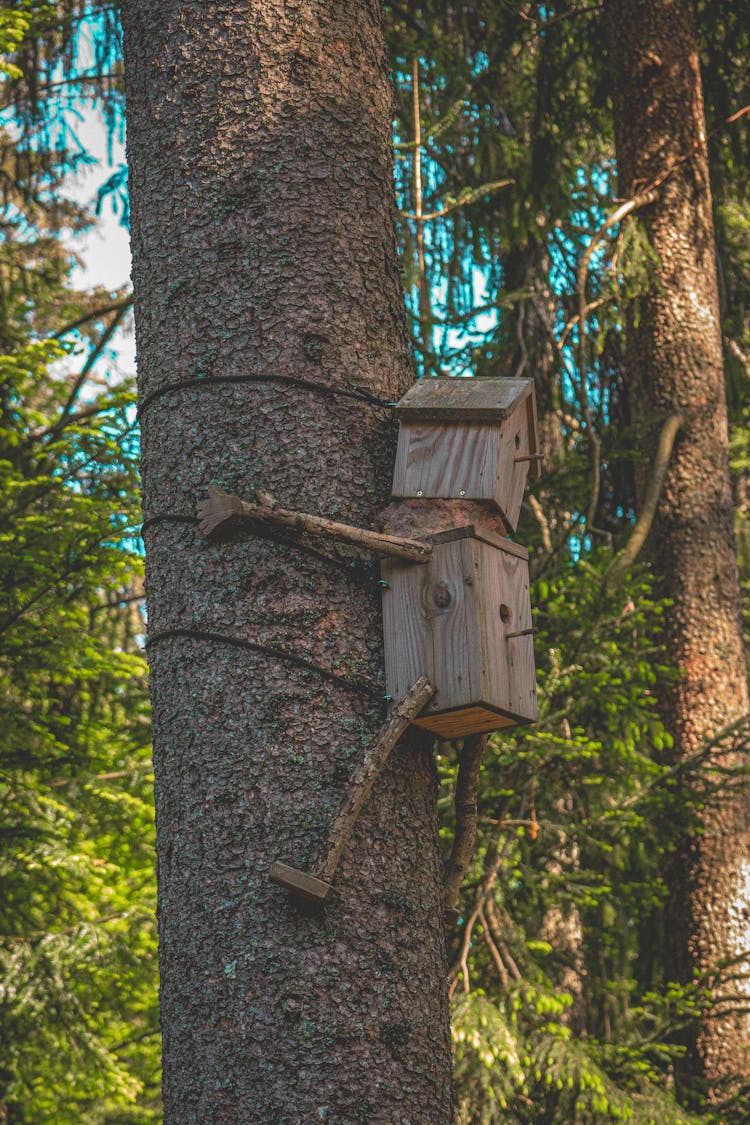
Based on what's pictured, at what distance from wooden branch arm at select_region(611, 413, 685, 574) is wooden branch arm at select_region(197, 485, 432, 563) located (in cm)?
397

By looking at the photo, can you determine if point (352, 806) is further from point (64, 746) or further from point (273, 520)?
point (64, 746)

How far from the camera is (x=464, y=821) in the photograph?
2.32 m

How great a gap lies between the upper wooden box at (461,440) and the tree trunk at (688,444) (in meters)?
3.90

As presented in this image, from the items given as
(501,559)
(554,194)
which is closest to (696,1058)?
(501,559)

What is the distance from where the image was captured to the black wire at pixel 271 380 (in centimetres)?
207

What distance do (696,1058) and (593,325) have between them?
451 cm

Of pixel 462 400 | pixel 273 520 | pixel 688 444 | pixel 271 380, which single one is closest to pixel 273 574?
pixel 273 520

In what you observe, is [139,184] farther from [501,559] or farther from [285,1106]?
[285,1106]

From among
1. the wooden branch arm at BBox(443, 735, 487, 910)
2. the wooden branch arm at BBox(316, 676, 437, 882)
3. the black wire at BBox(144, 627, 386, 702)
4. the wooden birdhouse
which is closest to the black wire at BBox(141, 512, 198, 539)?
the black wire at BBox(144, 627, 386, 702)

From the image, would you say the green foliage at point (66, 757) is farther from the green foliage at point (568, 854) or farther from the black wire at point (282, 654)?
the black wire at point (282, 654)

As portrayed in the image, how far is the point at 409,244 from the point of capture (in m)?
7.09

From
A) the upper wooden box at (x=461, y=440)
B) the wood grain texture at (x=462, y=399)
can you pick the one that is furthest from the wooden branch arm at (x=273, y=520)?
the wood grain texture at (x=462, y=399)

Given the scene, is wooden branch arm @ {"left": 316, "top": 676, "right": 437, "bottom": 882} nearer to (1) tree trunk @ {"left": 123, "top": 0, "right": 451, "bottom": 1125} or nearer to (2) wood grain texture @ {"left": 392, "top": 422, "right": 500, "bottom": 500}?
(1) tree trunk @ {"left": 123, "top": 0, "right": 451, "bottom": 1125}

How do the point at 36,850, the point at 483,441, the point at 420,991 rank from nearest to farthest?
the point at 420,991, the point at 483,441, the point at 36,850
